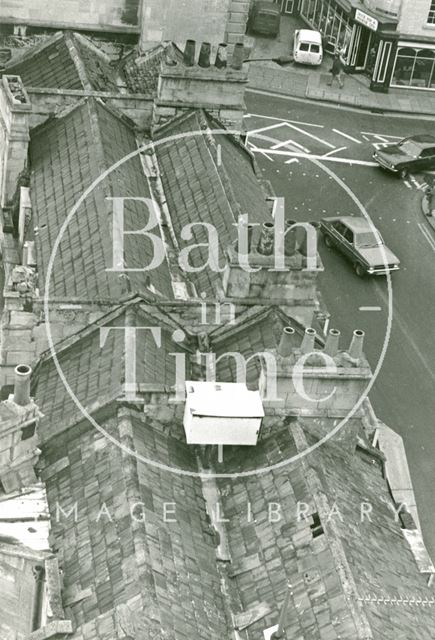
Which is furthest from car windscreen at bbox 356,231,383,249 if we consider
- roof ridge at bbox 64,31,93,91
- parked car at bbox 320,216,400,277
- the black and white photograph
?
roof ridge at bbox 64,31,93,91

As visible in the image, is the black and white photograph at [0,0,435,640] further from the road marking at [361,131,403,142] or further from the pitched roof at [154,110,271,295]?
the road marking at [361,131,403,142]

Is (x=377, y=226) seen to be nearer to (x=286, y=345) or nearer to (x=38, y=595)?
(x=286, y=345)

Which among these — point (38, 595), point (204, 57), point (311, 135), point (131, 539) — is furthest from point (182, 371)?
point (311, 135)

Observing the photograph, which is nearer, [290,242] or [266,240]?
[266,240]

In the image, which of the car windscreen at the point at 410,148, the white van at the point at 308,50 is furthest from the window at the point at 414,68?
the car windscreen at the point at 410,148

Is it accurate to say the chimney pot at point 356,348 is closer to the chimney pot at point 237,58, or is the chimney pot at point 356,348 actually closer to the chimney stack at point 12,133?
the chimney pot at point 237,58
